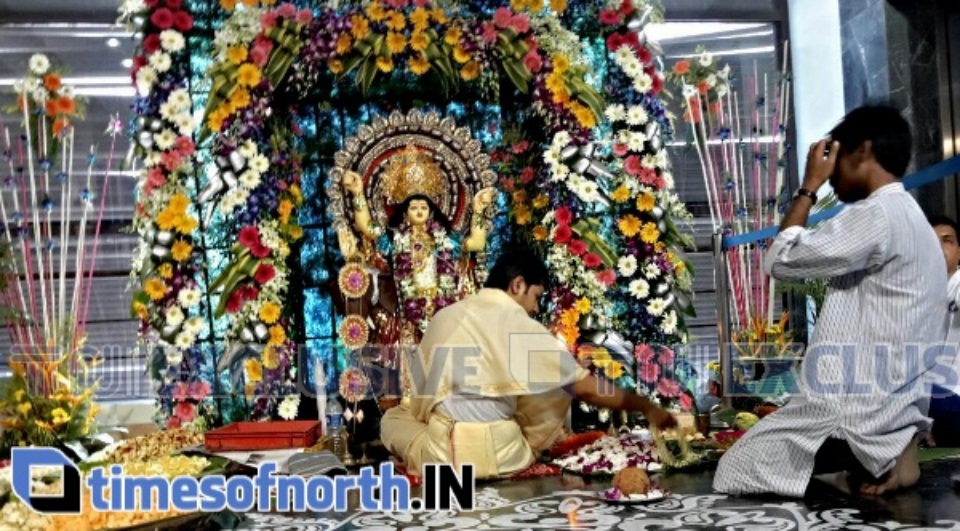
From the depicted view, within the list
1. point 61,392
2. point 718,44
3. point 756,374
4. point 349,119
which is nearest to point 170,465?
point 61,392

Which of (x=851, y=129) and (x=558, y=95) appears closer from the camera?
(x=851, y=129)

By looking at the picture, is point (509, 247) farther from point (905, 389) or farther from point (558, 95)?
point (905, 389)

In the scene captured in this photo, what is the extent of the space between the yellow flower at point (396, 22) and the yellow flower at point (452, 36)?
0.27 metres

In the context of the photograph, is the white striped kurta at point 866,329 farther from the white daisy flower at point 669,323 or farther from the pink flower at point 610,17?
the pink flower at point 610,17

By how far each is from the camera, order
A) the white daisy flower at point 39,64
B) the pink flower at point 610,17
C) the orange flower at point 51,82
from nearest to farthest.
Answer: the pink flower at point 610,17, the white daisy flower at point 39,64, the orange flower at point 51,82

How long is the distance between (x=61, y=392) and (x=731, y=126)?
5.14 meters

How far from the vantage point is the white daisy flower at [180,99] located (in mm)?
6176

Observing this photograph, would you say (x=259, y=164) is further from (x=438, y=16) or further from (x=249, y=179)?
(x=438, y=16)

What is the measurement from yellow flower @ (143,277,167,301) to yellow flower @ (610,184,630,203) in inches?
106

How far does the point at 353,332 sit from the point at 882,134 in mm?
3240

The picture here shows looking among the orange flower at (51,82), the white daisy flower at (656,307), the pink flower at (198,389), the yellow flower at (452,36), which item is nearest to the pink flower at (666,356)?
the white daisy flower at (656,307)

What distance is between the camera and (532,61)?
6383mm

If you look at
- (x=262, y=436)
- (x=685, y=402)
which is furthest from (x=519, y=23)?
(x=262, y=436)

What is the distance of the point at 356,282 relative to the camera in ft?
20.5
